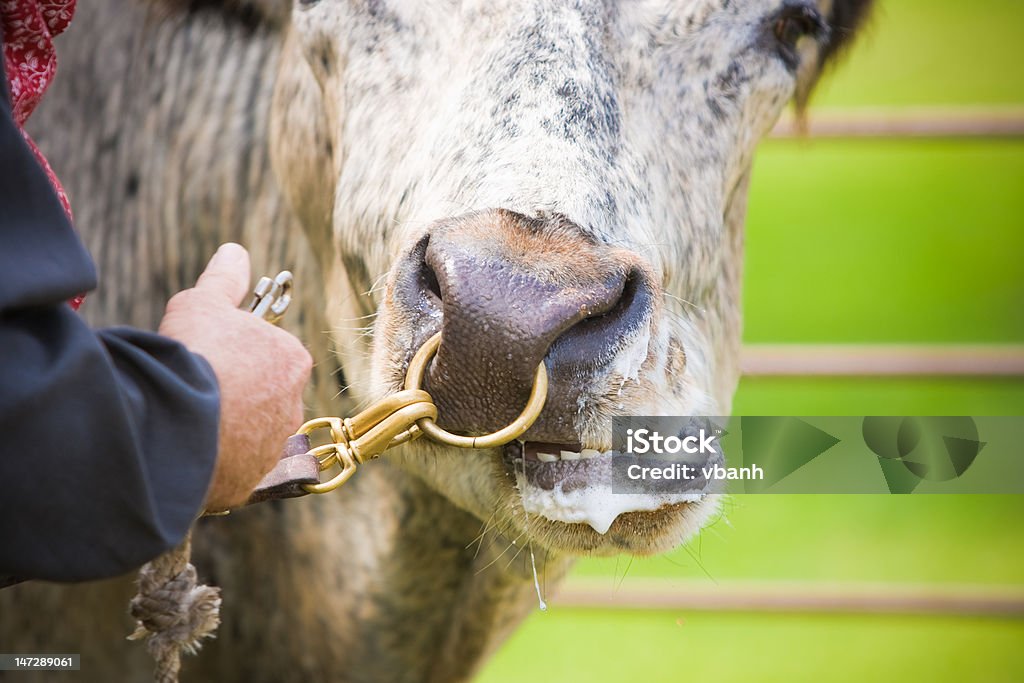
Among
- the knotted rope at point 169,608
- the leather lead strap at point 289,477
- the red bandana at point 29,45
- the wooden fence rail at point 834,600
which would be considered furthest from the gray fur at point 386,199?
the wooden fence rail at point 834,600

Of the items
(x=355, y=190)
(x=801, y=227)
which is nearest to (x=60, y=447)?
(x=355, y=190)

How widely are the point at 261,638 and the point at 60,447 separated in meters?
1.39

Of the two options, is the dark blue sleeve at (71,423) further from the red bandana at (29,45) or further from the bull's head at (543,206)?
the bull's head at (543,206)

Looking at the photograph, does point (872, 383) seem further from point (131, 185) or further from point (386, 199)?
point (386, 199)

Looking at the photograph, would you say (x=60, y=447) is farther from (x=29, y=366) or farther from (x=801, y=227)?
(x=801, y=227)

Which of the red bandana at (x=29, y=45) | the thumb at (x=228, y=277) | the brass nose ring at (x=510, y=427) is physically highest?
the red bandana at (x=29, y=45)

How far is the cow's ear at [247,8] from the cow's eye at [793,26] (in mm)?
971

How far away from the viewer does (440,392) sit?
4.10 ft

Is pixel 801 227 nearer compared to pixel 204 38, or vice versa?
pixel 204 38

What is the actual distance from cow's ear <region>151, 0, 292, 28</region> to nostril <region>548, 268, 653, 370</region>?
1.24 metres

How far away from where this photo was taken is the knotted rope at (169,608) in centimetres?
122

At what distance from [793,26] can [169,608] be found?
1341 millimetres

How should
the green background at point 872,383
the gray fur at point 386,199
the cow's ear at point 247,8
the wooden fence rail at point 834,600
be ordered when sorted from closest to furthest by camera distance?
the gray fur at point 386,199 → the cow's ear at point 247,8 → the wooden fence rail at point 834,600 → the green background at point 872,383

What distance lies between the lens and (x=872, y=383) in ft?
19.6
